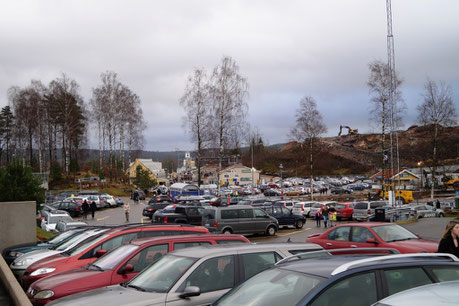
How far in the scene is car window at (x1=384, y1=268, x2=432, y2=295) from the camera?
4.52m

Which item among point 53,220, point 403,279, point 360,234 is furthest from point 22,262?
point 53,220

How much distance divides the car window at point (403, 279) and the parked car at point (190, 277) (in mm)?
2427

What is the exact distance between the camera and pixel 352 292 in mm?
4254

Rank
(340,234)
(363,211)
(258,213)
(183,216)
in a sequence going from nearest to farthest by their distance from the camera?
(340,234)
(258,213)
(183,216)
(363,211)

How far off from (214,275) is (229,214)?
57.8ft

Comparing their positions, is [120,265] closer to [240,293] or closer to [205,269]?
[205,269]

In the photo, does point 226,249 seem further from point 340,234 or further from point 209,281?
point 340,234

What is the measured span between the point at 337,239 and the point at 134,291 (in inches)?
342

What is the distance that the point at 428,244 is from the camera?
12.4m

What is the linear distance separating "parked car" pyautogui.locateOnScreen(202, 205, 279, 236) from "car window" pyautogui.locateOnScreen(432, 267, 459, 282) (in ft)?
61.1

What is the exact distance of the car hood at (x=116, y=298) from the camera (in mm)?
5938

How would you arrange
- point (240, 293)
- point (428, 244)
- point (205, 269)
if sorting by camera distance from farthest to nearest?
point (428, 244) < point (205, 269) < point (240, 293)

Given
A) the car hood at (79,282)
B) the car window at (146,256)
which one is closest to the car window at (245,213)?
the car window at (146,256)

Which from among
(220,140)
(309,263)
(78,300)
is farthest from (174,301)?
(220,140)
